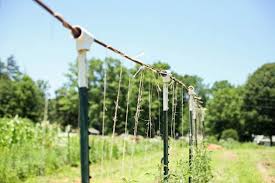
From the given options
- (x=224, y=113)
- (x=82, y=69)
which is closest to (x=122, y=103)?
(x=224, y=113)

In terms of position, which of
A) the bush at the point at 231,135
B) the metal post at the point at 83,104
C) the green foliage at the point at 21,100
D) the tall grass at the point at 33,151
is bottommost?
the bush at the point at 231,135

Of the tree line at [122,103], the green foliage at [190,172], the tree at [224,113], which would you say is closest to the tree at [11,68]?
the tree line at [122,103]

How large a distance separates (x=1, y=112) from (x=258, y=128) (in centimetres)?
3070

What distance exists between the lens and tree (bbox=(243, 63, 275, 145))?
39688 millimetres

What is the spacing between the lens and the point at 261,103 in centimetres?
4034

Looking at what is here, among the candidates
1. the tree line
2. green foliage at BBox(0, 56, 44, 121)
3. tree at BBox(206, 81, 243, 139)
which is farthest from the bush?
green foliage at BBox(0, 56, 44, 121)

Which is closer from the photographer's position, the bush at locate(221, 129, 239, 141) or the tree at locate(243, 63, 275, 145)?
the tree at locate(243, 63, 275, 145)

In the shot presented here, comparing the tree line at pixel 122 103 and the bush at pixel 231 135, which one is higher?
the tree line at pixel 122 103

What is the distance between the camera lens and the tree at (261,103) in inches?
1563

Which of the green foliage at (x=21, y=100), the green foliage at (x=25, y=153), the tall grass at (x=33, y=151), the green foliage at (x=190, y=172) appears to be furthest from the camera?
the green foliage at (x=21, y=100)

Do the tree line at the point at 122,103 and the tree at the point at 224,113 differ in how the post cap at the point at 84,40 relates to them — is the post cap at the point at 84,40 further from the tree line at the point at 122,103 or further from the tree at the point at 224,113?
the tree at the point at 224,113

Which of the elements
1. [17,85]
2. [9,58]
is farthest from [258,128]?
[9,58]

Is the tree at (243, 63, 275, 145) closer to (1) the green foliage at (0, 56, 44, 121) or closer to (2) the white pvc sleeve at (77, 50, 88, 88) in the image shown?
(1) the green foliage at (0, 56, 44, 121)

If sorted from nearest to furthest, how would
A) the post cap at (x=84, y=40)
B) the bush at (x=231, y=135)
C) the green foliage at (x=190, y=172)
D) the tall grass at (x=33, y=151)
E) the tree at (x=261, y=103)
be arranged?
the post cap at (x=84, y=40), the green foliage at (x=190, y=172), the tall grass at (x=33, y=151), the tree at (x=261, y=103), the bush at (x=231, y=135)
